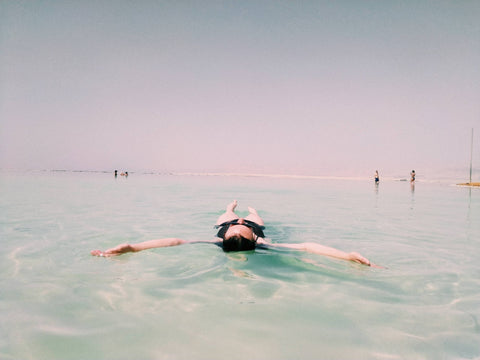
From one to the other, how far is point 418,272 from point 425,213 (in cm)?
670

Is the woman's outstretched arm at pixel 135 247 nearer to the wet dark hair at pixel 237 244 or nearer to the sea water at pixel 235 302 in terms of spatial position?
the sea water at pixel 235 302

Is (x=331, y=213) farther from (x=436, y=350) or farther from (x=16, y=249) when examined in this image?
(x=16, y=249)

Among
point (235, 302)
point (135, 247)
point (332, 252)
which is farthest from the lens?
point (135, 247)

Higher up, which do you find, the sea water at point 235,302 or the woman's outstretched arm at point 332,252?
the woman's outstretched arm at point 332,252

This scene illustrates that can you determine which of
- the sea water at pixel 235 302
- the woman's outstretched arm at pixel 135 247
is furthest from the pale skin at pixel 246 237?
the sea water at pixel 235 302

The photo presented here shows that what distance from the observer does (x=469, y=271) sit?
3.69 metres

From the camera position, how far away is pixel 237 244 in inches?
179

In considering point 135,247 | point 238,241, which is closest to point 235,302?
point 238,241

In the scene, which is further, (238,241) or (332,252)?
(238,241)

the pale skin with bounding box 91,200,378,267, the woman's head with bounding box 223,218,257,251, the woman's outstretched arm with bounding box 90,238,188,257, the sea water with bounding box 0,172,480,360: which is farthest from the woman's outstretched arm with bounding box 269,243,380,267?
the woman's outstretched arm with bounding box 90,238,188,257

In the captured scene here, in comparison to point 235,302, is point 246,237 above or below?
above

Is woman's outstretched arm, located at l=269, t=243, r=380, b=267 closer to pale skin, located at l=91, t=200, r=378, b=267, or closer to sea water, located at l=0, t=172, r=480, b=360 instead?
pale skin, located at l=91, t=200, r=378, b=267

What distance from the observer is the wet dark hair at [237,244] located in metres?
4.54

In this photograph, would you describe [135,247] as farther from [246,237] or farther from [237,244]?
[246,237]
